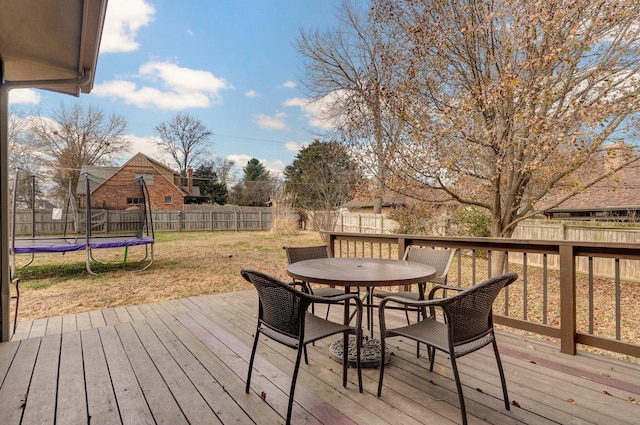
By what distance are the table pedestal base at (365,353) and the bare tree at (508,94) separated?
128 inches

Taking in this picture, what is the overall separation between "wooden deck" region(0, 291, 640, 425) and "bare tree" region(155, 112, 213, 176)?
2245 centimetres

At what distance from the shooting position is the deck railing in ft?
7.64

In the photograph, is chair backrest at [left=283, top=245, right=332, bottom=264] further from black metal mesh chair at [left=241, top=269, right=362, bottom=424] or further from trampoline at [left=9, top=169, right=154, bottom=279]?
trampoline at [left=9, top=169, right=154, bottom=279]

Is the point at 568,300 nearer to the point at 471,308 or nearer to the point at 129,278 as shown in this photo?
the point at 471,308

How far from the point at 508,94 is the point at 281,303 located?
13.4ft

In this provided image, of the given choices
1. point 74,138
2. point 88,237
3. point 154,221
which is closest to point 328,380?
point 88,237

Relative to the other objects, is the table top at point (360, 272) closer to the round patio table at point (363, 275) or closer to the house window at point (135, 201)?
the round patio table at point (363, 275)

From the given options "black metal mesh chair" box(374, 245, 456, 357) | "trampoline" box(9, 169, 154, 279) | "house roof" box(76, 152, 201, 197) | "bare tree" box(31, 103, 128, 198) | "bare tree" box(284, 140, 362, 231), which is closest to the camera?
"black metal mesh chair" box(374, 245, 456, 357)

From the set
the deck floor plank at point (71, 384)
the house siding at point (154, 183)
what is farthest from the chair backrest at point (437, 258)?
the house siding at point (154, 183)

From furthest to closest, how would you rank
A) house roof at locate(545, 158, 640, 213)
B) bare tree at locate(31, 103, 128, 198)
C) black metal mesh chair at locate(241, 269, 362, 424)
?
bare tree at locate(31, 103, 128, 198) → house roof at locate(545, 158, 640, 213) → black metal mesh chair at locate(241, 269, 362, 424)

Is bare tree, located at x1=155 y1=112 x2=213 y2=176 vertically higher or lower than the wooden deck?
higher

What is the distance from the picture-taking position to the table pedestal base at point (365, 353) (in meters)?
2.22

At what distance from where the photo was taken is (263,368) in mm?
2219

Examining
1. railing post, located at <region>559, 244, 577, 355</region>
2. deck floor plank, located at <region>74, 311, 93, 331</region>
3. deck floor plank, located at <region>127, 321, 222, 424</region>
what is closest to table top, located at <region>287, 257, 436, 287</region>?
deck floor plank, located at <region>127, 321, 222, 424</region>
